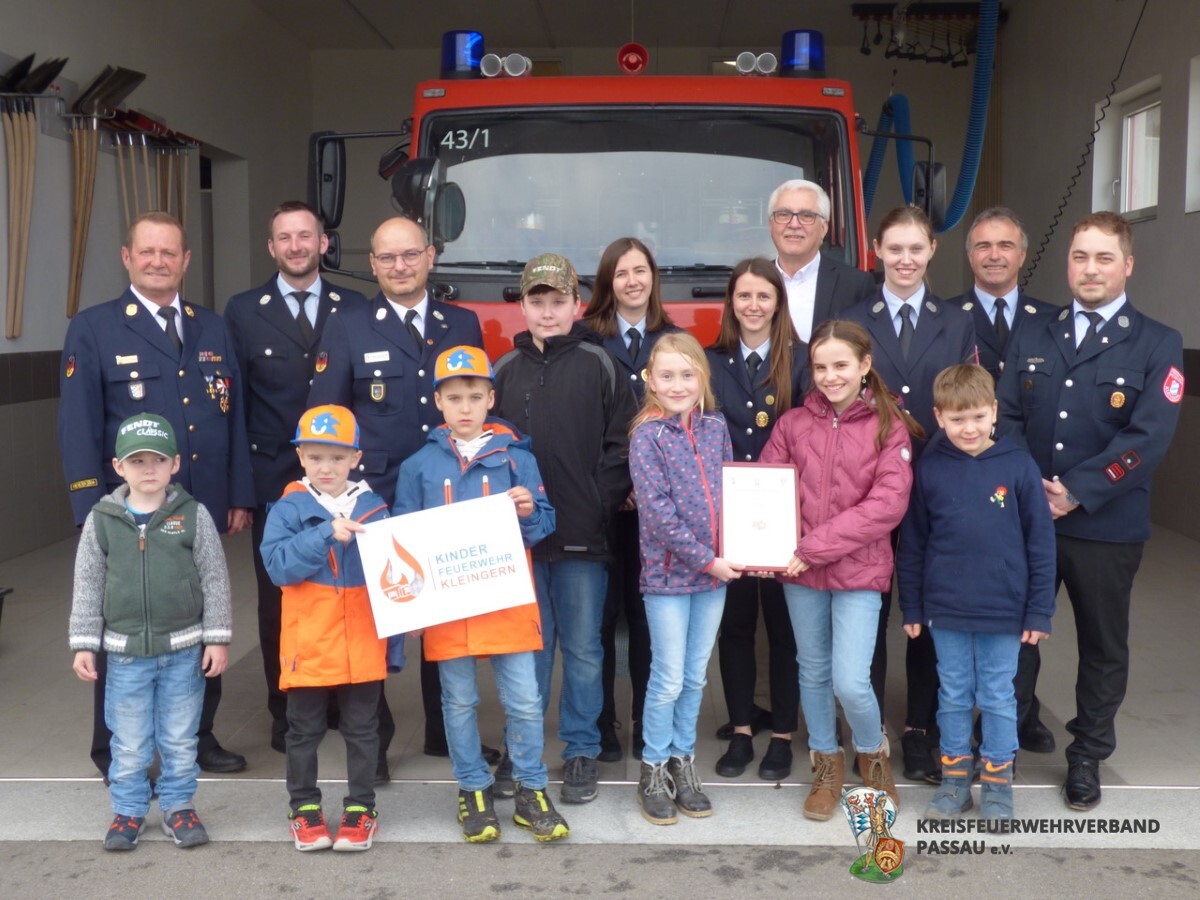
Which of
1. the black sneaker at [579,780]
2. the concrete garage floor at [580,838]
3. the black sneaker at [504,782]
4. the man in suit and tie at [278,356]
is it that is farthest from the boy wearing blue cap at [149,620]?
the black sneaker at [579,780]

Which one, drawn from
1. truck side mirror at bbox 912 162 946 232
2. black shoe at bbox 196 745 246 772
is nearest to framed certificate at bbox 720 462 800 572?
black shoe at bbox 196 745 246 772

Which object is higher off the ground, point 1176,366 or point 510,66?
point 510,66

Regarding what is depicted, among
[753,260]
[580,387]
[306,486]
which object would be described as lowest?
[306,486]

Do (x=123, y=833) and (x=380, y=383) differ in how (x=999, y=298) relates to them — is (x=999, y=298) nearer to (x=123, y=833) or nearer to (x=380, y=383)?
(x=380, y=383)

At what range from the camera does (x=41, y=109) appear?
849 centimetres

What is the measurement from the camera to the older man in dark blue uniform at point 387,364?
430 centimetres

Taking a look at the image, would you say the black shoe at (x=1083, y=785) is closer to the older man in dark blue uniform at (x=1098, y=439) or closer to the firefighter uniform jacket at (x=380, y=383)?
the older man in dark blue uniform at (x=1098, y=439)

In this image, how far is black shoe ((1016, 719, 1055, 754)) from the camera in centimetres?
465

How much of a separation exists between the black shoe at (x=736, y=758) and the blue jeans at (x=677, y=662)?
35cm

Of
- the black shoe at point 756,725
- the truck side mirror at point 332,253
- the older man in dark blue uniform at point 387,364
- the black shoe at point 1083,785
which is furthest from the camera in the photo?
the truck side mirror at point 332,253

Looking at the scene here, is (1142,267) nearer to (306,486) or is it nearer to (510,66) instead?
(510,66)

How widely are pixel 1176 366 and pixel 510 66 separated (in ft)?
11.3

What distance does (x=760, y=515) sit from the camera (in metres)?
3.89

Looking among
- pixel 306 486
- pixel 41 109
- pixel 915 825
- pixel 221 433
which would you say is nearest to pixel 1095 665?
pixel 915 825
